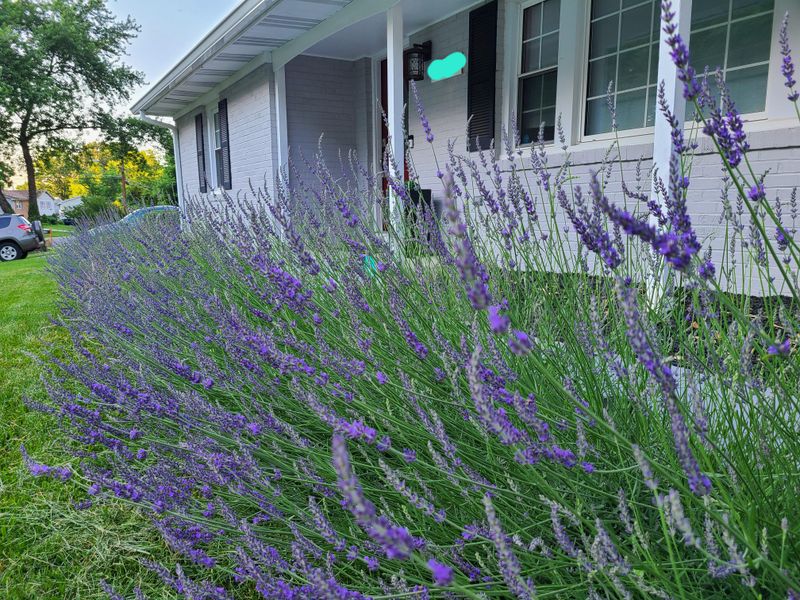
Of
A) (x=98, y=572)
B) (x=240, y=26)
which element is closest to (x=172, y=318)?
(x=98, y=572)

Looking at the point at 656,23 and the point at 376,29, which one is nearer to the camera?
the point at 656,23

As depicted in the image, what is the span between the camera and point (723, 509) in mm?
926

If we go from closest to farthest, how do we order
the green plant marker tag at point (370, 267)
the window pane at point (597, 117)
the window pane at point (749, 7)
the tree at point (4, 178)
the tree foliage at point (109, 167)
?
the green plant marker tag at point (370, 267) → the window pane at point (749, 7) → the window pane at point (597, 117) → the tree at point (4, 178) → the tree foliage at point (109, 167)

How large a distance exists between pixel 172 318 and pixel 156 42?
119ft

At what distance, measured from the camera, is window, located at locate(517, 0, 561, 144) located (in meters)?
5.80

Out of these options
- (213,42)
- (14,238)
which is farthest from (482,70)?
(14,238)

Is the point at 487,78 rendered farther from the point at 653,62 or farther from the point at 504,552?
the point at 504,552

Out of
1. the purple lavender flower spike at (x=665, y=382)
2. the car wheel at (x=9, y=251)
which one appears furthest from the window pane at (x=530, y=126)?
the car wheel at (x=9, y=251)

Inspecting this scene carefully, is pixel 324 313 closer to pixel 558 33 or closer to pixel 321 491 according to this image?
pixel 321 491

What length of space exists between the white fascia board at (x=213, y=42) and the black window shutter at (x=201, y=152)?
3.58 feet

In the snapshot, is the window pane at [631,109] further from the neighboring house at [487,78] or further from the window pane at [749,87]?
the window pane at [749,87]

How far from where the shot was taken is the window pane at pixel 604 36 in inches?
→ 203

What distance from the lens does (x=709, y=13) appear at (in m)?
4.36

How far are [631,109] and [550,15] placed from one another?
1591mm
